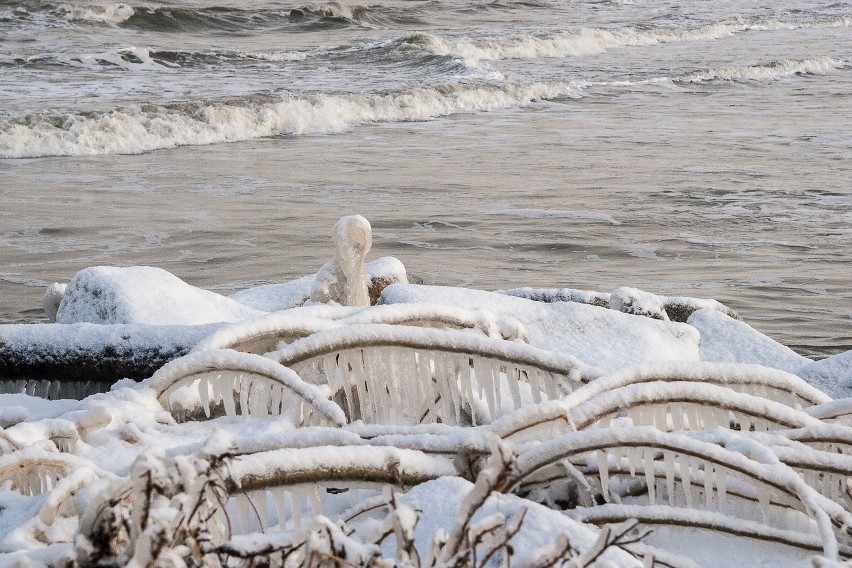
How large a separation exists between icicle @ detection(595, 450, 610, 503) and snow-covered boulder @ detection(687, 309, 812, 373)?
340 cm

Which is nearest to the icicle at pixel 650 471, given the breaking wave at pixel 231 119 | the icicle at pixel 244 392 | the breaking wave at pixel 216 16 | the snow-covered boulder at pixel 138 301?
the icicle at pixel 244 392

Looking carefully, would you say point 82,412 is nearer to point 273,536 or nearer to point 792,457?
point 273,536

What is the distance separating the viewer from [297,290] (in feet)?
18.4

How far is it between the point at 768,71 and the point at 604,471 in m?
27.2

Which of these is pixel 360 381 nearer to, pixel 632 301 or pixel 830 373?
pixel 830 373

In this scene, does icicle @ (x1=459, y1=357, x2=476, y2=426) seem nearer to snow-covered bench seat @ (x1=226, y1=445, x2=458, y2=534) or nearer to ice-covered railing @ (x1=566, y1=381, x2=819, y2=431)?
ice-covered railing @ (x1=566, y1=381, x2=819, y2=431)

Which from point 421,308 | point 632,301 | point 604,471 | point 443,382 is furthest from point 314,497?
point 632,301

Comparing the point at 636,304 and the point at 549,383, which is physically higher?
the point at 549,383

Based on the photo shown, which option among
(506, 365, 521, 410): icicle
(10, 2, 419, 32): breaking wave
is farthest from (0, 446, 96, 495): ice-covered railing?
(10, 2, 419, 32): breaking wave

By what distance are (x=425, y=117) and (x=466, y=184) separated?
8.20 meters

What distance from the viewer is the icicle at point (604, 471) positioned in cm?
176

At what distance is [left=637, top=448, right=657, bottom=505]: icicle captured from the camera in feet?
5.82

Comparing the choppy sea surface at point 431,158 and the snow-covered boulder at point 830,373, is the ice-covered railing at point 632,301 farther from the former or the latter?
the choppy sea surface at point 431,158

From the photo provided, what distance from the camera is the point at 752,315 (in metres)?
7.87
